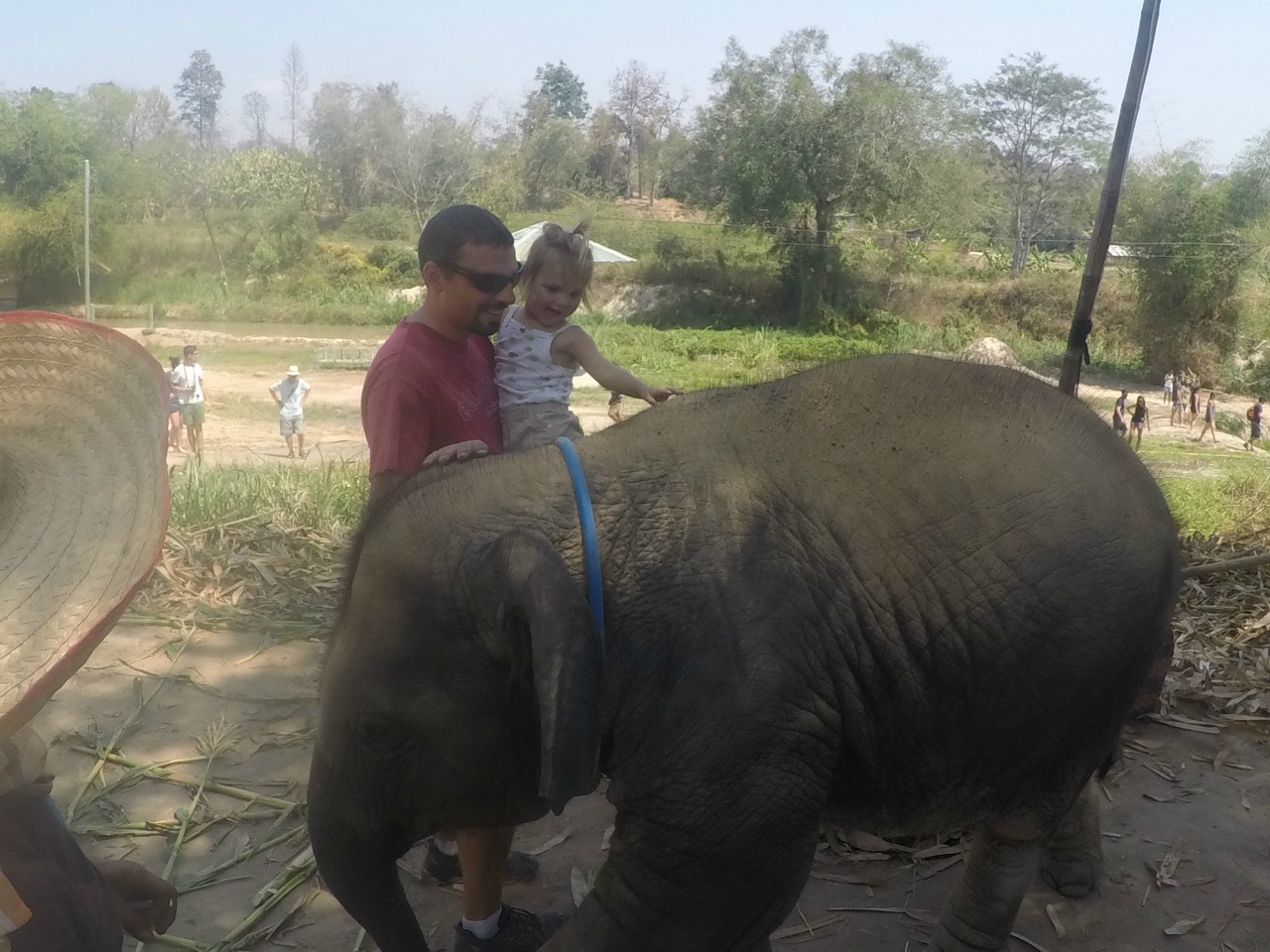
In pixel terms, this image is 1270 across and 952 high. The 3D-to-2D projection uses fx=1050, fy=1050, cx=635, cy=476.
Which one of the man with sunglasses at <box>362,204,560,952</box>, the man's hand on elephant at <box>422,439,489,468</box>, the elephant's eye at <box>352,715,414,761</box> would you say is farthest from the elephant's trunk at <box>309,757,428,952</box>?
the man's hand on elephant at <box>422,439,489,468</box>

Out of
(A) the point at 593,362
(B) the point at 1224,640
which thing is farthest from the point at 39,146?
(B) the point at 1224,640

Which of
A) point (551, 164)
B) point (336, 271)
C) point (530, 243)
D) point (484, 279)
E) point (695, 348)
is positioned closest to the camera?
point (484, 279)

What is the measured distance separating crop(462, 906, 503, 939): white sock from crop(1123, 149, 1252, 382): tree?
79.9 feet

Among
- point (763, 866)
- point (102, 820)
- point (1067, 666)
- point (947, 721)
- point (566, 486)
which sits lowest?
point (102, 820)

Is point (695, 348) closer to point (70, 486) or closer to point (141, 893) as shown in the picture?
point (141, 893)

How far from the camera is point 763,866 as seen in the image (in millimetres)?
2568

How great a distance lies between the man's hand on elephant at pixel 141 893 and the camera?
282cm

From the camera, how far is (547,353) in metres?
3.83

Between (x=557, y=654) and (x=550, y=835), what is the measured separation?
8.18ft

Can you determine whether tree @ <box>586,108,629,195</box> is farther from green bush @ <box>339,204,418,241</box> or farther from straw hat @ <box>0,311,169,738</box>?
straw hat @ <box>0,311,169,738</box>

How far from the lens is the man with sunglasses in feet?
11.0

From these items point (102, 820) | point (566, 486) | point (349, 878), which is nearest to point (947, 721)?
point (566, 486)

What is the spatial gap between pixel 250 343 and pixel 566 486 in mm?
19347

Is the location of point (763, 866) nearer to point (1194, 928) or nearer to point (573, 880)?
point (573, 880)
